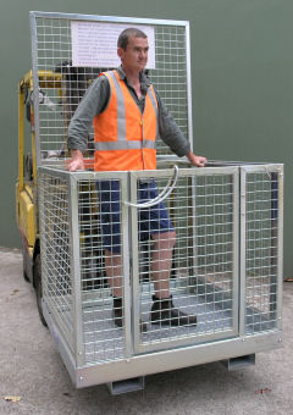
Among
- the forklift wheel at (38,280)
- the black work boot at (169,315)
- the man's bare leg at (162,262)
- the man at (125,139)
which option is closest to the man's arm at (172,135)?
the man at (125,139)

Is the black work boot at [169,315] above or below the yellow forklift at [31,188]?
below

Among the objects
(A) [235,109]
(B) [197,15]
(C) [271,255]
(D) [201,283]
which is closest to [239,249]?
(C) [271,255]

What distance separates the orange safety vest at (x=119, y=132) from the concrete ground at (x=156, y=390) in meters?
1.42

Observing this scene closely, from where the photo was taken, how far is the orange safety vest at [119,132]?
9.52ft

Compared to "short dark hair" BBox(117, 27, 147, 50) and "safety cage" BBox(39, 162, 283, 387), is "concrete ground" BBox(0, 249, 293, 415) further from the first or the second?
"short dark hair" BBox(117, 27, 147, 50)

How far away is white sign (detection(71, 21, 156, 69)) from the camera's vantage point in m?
3.61

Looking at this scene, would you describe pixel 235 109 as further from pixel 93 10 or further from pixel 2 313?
pixel 2 313

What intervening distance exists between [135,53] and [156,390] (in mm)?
2120

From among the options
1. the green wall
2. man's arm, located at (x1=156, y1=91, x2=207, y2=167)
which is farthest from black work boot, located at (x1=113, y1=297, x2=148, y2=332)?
the green wall

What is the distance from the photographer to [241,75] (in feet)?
16.1

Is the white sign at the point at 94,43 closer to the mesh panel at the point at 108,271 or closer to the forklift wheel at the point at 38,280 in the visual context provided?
the mesh panel at the point at 108,271

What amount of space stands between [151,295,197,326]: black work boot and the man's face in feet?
4.83

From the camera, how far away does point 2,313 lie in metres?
4.43

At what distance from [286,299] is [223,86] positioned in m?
2.29
